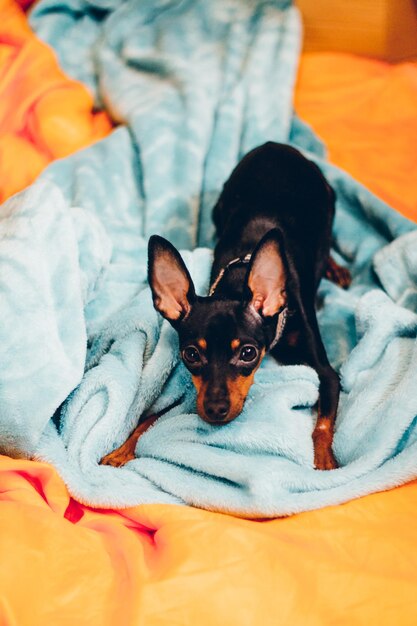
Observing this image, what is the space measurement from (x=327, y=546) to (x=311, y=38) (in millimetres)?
2113

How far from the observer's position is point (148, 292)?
81.0 inches

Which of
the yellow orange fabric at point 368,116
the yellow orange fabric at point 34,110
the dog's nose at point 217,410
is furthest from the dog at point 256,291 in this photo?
the yellow orange fabric at point 34,110

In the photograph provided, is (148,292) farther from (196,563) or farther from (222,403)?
(196,563)

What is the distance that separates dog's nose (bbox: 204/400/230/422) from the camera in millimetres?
1598

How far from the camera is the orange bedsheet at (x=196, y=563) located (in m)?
1.15

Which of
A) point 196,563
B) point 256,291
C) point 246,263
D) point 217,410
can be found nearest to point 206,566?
point 196,563

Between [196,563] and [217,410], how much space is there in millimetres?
425

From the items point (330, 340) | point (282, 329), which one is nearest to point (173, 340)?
point (282, 329)

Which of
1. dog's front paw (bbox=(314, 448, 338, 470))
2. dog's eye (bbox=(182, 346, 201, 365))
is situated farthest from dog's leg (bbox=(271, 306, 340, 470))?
dog's eye (bbox=(182, 346, 201, 365))

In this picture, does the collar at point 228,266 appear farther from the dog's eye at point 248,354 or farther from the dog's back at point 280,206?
the dog's eye at point 248,354

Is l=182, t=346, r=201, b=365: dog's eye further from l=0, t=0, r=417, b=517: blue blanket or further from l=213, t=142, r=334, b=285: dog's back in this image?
l=213, t=142, r=334, b=285: dog's back

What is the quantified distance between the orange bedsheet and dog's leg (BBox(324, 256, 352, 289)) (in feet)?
3.27

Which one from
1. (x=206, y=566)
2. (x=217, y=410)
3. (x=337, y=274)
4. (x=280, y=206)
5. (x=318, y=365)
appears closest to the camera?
(x=206, y=566)

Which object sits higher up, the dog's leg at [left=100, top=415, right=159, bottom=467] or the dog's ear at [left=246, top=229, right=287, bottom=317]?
the dog's ear at [left=246, top=229, right=287, bottom=317]
